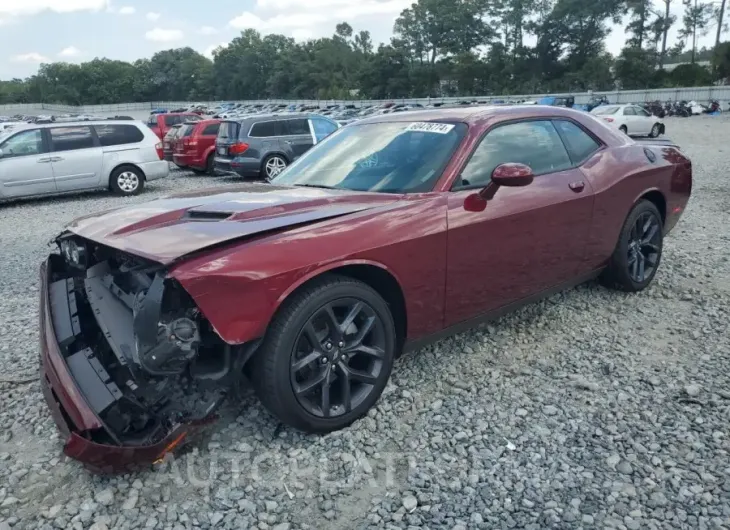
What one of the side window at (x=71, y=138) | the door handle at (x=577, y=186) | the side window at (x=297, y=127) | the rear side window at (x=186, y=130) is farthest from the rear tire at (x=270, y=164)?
the door handle at (x=577, y=186)

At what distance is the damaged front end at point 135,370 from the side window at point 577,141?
286 centimetres

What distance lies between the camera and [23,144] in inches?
446

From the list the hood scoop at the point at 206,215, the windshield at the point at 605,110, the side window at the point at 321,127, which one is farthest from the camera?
the windshield at the point at 605,110

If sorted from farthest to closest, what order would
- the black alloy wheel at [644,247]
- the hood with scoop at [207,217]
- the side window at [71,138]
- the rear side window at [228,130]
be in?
the rear side window at [228,130]
the side window at [71,138]
the black alloy wheel at [644,247]
the hood with scoop at [207,217]

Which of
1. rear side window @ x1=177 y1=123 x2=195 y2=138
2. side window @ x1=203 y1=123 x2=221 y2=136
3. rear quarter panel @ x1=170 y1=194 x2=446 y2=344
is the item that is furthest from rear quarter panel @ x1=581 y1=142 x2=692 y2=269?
rear side window @ x1=177 y1=123 x2=195 y2=138

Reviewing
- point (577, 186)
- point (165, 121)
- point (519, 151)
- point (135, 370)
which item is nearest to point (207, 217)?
point (135, 370)

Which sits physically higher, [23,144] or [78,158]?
[23,144]

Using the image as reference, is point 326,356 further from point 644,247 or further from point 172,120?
point 172,120

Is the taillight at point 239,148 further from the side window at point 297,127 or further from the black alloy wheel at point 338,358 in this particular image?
the black alloy wheel at point 338,358

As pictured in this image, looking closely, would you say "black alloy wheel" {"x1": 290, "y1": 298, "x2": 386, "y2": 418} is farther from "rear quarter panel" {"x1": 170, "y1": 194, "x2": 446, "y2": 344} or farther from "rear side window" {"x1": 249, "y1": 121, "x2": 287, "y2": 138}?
"rear side window" {"x1": 249, "y1": 121, "x2": 287, "y2": 138}

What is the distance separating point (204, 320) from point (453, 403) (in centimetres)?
147

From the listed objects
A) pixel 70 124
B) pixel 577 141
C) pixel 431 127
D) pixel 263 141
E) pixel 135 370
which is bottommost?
pixel 135 370

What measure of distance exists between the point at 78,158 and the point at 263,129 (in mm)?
3970

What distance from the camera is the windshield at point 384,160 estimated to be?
3496mm
